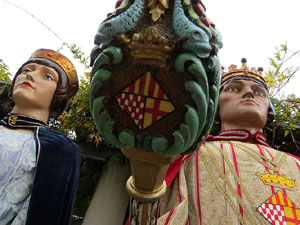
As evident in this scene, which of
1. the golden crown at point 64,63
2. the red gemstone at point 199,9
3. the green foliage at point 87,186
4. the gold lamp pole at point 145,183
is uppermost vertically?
the golden crown at point 64,63

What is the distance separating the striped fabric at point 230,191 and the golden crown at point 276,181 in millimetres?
18

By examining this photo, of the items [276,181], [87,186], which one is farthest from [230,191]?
[87,186]

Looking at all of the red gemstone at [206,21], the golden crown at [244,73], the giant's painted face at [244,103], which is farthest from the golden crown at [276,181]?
the red gemstone at [206,21]

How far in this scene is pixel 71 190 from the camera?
4.06ft

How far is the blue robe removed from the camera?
1122 mm

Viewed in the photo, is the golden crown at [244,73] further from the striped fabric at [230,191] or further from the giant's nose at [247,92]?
the striped fabric at [230,191]

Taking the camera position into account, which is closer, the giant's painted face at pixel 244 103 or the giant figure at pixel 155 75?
the giant figure at pixel 155 75

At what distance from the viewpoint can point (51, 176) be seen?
1188 mm

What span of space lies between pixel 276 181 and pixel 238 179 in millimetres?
170

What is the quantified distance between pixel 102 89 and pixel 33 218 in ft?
2.99

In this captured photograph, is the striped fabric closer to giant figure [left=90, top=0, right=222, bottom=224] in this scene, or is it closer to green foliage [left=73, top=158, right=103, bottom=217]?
giant figure [left=90, top=0, right=222, bottom=224]

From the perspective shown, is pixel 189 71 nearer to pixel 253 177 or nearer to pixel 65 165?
pixel 253 177

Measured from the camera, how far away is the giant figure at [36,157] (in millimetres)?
1112

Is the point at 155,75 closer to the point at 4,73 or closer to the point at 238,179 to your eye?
the point at 238,179
